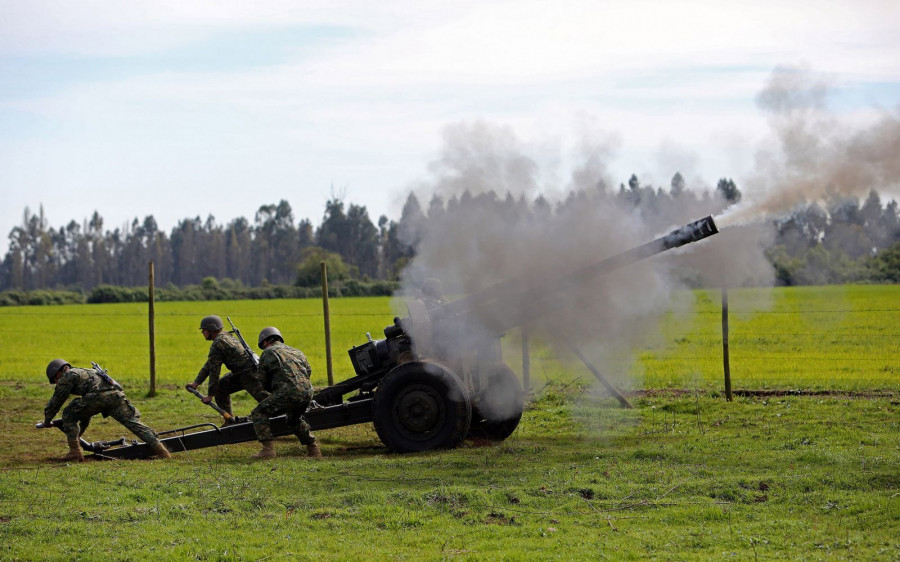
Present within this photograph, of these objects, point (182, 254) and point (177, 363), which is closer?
point (177, 363)

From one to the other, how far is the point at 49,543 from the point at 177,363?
1734cm

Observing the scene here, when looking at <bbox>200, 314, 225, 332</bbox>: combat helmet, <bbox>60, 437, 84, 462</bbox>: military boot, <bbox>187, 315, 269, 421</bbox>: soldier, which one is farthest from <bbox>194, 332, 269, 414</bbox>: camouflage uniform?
<bbox>60, 437, 84, 462</bbox>: military boot

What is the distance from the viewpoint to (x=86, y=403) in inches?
463

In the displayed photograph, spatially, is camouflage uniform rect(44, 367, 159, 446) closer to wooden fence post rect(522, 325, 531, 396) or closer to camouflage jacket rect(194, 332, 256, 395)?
A: camouflage jacket rect(194, 332, 256, 395)

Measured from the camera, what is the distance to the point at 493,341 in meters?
12.4

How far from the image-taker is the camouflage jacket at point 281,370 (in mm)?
11438

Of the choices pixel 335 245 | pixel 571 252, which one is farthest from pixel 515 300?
pixel 335 245

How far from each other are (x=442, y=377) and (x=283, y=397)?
1941mm

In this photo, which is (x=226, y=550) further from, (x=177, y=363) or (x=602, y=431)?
(x=177, y=363)

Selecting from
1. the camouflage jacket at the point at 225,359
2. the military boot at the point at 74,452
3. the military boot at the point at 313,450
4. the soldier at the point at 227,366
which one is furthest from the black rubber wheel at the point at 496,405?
the military boot at the point at 74,452

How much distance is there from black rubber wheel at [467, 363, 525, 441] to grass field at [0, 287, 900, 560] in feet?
1.35

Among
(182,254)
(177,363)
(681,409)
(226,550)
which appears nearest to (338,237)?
(182,254)

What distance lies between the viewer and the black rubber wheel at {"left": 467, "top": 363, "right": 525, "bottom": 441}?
12.4 meters

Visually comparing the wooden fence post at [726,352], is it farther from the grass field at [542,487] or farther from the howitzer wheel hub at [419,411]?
the howitzer wheel hub at [419,411]
